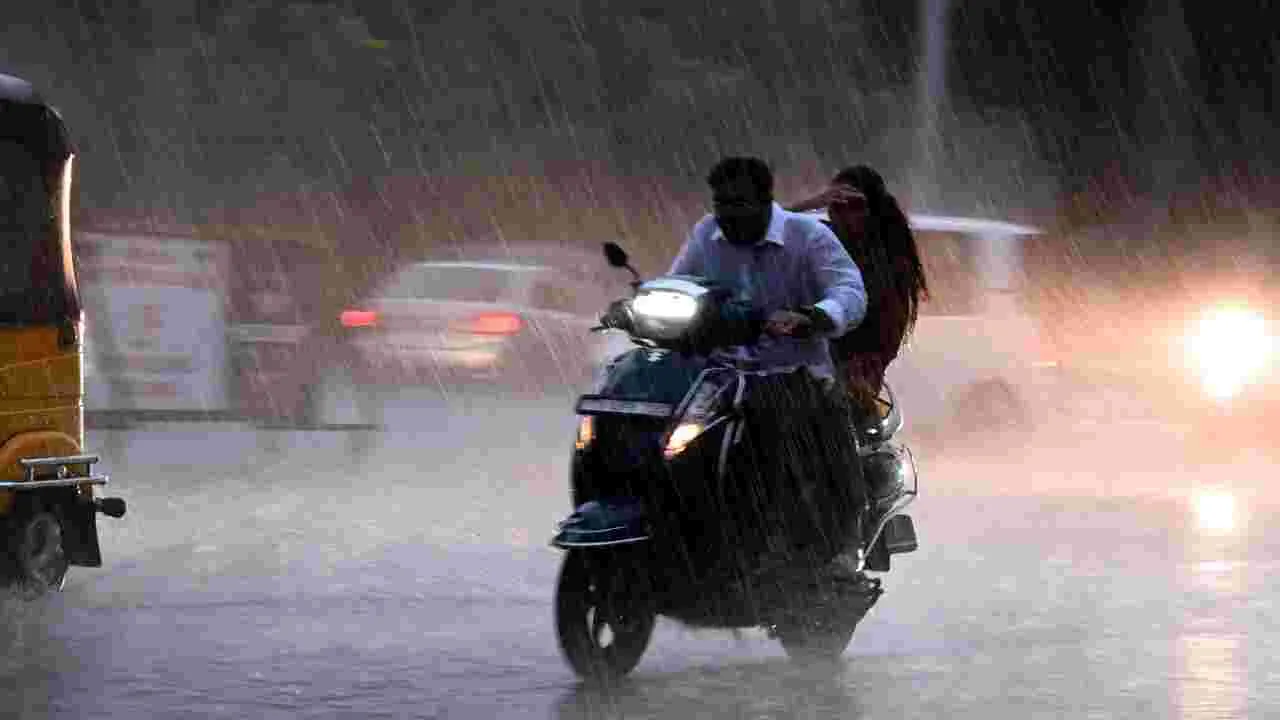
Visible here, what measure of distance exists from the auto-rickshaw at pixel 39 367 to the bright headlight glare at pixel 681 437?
10.7ft

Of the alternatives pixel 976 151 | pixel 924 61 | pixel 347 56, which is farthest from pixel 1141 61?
pixel 347 56

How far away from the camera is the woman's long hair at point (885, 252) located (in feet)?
31.0

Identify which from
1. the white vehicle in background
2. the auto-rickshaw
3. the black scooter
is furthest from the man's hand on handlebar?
the white vehicle in background

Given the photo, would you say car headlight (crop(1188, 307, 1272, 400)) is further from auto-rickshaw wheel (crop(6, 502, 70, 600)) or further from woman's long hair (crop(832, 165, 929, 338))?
auto-rickshaw wheel (crop(6, 502, 70, 600))

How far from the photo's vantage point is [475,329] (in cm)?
2225

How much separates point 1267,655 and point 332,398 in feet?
46.1

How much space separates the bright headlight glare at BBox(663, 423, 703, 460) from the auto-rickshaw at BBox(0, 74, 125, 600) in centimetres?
328

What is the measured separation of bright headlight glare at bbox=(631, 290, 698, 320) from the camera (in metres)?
7.95

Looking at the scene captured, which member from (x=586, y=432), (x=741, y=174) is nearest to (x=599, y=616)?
(x=586, y=432)

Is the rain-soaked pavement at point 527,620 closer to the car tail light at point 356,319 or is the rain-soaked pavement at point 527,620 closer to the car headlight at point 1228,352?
the car tail light at point 356,319

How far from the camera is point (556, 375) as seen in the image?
22.5 metres

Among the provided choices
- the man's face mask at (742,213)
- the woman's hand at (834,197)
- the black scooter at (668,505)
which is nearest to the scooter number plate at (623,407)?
the black scooter at (668,505)

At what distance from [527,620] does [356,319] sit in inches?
456

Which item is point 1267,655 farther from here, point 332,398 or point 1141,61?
point 1141,61
